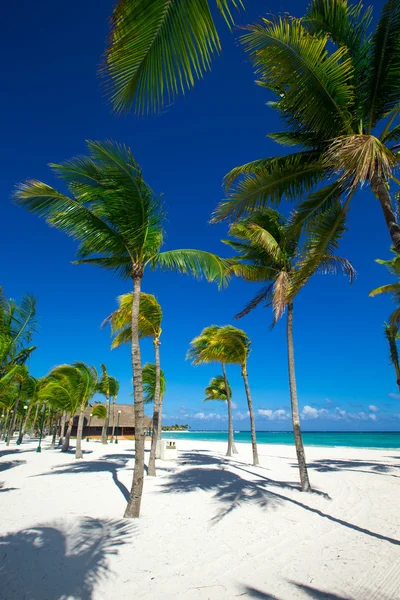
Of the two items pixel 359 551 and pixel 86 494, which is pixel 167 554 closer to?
pixel 359 551

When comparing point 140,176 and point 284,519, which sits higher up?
point 140,176

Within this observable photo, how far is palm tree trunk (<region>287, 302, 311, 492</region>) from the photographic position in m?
8.99

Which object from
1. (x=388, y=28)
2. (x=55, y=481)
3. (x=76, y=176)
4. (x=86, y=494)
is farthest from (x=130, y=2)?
(x=55, y=481)

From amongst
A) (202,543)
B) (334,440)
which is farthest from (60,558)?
(334,440)

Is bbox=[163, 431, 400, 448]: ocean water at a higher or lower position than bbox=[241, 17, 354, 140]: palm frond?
lower

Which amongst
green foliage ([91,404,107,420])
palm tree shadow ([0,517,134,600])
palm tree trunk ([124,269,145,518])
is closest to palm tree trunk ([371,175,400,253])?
palm tree trunk ([124,269,145,518])

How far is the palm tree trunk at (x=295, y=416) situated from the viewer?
8.99 meters

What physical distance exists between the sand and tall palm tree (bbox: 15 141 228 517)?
128 centimetres

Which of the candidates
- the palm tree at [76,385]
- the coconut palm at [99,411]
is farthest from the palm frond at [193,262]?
the coconut palm at [99,411]

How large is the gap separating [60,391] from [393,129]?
1998 cm

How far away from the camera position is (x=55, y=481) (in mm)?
10633

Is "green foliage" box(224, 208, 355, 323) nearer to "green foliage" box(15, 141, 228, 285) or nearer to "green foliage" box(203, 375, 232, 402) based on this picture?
"green foliage" box(15, 141, 228, 285)

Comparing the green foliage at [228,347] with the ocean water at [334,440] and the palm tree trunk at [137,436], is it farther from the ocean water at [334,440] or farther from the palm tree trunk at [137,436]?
the ocean water at [334,440]

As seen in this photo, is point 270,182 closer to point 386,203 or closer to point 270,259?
point 386,203
